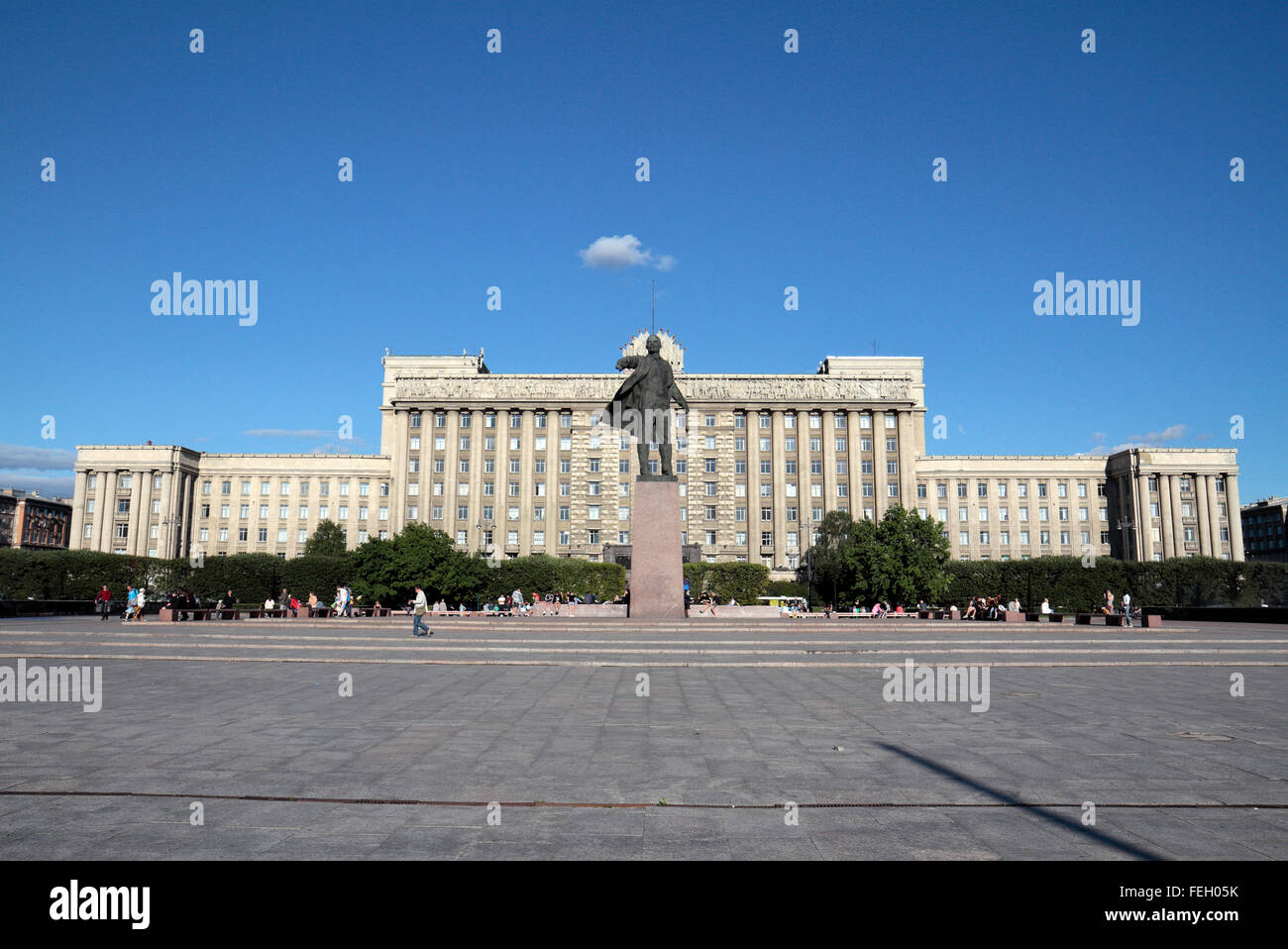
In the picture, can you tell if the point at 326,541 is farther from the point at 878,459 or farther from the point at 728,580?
the point at 878,459

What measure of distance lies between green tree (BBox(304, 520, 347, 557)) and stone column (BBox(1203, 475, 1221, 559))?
9962 centimetres

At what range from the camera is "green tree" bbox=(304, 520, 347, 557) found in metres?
89.3

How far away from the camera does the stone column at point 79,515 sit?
326ft

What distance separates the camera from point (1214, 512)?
100 m

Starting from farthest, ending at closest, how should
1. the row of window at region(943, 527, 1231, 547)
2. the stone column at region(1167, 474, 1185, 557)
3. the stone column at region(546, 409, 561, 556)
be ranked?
1. the row of window at region(943, 527, 1231, 547)
2. the stone column at region(1167, 474, 1185, 557)
3. the stone column at region(546, 409, 561, 556)

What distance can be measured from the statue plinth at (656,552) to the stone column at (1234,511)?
10011 centimetres

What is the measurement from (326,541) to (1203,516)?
3989 inches

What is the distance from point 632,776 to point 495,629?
19.9 meters

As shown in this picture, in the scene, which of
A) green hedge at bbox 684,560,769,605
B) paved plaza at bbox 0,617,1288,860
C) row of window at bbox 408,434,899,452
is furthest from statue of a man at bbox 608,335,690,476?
row of window at bbox 408,434,899,452

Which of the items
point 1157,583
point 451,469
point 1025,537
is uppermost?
point 451,469

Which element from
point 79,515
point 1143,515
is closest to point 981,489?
point 1143,515

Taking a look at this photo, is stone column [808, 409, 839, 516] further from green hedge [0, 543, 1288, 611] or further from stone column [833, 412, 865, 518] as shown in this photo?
green hedge [0, 543, 1288, 611]

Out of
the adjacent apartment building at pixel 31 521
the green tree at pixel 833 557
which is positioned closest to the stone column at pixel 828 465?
the green tree at pixel 833 557

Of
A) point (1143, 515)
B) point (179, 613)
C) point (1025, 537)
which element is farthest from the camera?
point (1025, 537)
